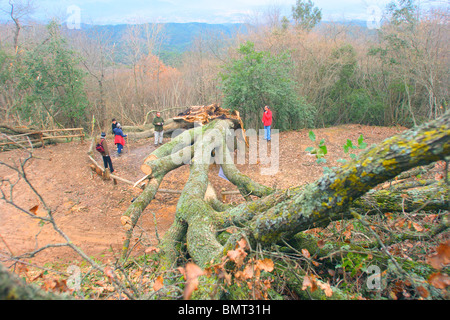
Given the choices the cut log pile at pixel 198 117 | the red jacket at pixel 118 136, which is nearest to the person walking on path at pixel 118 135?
the red jacket at pixel 118 136

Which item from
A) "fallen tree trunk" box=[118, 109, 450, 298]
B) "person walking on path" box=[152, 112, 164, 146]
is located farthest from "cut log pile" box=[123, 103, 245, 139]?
"fallen tree trunk" box=[118, 109, 450, 298]

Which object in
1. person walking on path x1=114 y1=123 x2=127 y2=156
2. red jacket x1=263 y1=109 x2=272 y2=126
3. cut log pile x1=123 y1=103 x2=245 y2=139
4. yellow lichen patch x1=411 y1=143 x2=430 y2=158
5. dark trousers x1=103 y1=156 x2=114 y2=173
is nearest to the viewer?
yellow lichen patch x1=411 y1=143 x2=430 y2=158

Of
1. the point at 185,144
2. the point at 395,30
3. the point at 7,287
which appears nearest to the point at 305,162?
the point at 185,144

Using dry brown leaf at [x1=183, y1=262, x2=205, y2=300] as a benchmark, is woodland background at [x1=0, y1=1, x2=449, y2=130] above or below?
above

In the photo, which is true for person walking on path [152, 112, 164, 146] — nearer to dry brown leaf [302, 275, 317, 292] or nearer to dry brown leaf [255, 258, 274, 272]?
dry brown leaf [255, 258, 274, 272]

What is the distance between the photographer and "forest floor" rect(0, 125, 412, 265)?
5387 millimetres

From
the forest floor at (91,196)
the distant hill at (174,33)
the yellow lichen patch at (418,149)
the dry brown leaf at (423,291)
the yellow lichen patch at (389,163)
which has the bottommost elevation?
the forest floor at (91,196)

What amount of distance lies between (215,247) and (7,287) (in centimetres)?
202

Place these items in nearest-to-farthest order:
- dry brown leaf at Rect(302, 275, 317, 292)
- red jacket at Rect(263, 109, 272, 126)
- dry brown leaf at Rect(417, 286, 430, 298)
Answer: dry brown leaf at Rect(417, 286, 430, 298) < dry brown leaf at Rect(302, 275, 317, 292) < red jacket at Rect(263, 109, 272, 126)

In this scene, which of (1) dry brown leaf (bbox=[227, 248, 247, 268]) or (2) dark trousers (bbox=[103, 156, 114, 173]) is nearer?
(1) dry brown leaf (bbox=[227, 248, 247, 268])

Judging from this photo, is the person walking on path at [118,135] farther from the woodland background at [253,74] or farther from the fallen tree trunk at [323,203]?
the fallen tree trunk at [323,203]

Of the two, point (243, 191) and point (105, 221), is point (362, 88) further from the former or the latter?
point (105, 221)

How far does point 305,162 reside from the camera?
9.13 m

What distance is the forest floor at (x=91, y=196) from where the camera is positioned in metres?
5.39
